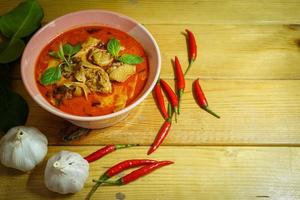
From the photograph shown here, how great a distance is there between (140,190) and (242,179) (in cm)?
35

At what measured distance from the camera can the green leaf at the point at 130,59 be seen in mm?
1293

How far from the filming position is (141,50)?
136cm

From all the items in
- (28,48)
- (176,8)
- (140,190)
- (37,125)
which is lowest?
(140,190)

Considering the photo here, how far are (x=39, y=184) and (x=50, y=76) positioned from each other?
1.21 ft

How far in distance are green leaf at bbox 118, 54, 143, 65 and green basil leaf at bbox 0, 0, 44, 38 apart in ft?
1.48

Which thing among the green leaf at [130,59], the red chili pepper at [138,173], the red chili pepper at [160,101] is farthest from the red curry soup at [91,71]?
the red chili pepper at [138,173]

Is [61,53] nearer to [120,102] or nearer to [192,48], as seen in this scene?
[120,102]

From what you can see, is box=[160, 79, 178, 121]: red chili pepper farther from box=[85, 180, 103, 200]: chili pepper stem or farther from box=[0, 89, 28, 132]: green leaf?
box=[0, 89, 28, 132]: green leaf

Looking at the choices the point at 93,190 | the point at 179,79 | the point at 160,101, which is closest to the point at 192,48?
the point at 179,79

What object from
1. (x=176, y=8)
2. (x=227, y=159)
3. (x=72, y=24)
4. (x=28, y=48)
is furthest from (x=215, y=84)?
(x=28, y=48)

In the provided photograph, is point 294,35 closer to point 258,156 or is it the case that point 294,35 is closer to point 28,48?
point 258,156

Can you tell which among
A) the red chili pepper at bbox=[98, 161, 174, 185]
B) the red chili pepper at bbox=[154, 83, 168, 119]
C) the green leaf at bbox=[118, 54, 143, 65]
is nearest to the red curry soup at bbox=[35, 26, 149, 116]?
the green leaf at bbox=[118, 54, 143, 65]

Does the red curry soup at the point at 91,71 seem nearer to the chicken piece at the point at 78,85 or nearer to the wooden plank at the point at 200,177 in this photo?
the chicken piece at the point at 78,85

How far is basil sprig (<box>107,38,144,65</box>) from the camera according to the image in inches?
51.1
